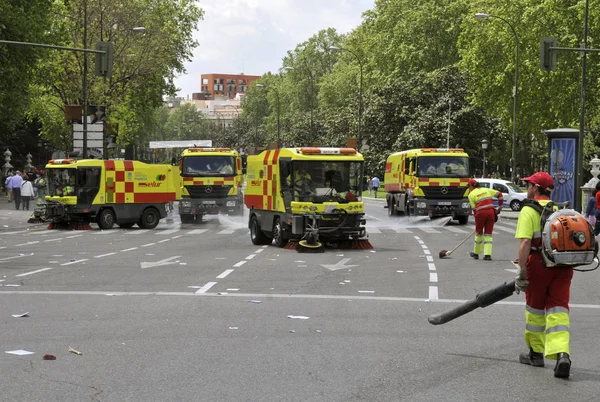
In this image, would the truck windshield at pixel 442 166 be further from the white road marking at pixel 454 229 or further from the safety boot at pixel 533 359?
the safety boot at pixel 533 359

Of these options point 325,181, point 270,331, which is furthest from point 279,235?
point 270,331

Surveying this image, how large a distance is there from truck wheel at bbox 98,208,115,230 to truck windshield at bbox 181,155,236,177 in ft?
14.1

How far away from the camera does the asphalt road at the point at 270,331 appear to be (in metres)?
7.07

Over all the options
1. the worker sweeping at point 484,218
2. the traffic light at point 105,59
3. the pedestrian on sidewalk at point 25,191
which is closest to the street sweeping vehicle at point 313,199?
the worker sweeping at point 484,218

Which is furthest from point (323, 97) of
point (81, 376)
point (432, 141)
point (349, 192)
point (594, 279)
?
point (81, 376)

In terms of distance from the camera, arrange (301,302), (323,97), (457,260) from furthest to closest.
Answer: (323,97) < (457,260) < (301,302)

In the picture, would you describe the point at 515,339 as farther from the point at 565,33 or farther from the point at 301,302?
the point at 565,33

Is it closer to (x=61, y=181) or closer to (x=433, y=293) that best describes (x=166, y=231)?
(x=61, y=181)

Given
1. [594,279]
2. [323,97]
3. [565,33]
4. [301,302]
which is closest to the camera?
[301,302]

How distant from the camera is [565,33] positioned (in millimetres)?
47938

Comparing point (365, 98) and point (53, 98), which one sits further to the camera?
point (365, 98)

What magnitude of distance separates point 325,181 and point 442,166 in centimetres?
1400

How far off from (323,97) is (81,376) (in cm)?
10017

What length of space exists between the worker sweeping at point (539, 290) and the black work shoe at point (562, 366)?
0.52 ft
